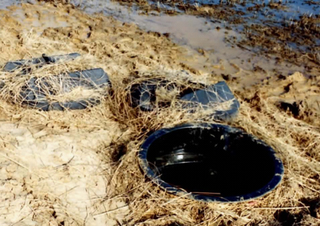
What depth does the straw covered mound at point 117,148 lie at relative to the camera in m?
2.84

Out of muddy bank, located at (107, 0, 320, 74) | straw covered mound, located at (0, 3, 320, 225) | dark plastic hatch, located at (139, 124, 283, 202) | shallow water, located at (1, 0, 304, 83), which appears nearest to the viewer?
straw covered mound, located at (0, 3, 320, 225)

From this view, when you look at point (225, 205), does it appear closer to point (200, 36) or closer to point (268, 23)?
point (200, 36)

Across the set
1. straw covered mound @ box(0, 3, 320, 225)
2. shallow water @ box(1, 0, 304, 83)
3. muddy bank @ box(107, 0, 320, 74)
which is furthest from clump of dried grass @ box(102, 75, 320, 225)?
muddy bank @ box(107, 0, 320, 74)

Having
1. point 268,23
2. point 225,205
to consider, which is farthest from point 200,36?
point 225,205

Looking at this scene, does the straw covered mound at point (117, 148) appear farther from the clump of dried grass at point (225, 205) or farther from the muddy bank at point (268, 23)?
the muddy bank at point (268, 23)

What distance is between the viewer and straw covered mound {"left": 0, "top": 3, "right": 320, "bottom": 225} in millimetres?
2842

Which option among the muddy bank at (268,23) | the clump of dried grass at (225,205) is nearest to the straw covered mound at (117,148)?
the clump of dried grass at (225,205)

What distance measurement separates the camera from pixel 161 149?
3613 mm

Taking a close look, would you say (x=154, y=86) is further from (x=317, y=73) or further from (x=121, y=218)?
(x=317, y=73)

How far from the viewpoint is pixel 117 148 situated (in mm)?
3570

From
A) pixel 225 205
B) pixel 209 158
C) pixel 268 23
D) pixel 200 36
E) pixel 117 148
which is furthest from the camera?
pixel 268 23

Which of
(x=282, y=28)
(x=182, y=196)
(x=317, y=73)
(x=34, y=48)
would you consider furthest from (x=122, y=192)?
(x=282, y=28)

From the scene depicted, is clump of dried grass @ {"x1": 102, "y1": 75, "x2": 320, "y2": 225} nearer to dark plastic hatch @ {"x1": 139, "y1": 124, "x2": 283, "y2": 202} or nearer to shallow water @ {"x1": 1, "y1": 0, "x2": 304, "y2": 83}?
dark plastic hatch @ {"x1": 139, "y1": 124, "x2": 283, "y2": 202}

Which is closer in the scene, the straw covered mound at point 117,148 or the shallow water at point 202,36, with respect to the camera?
the straw covered mound at point 117,148
